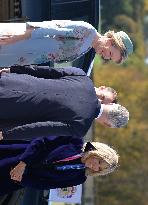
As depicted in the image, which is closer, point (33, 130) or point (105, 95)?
point (33, 130)

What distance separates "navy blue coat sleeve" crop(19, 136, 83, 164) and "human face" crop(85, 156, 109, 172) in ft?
0.52

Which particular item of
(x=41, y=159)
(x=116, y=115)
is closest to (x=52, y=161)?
(x=41, y=159)

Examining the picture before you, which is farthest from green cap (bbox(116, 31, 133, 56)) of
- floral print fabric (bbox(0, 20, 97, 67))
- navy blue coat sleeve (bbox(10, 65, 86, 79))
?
navy blue coat sleeve (bbox(10, 65, 86, 79))

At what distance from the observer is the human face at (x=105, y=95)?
12.3 ft

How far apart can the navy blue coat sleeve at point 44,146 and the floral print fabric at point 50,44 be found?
0.59m

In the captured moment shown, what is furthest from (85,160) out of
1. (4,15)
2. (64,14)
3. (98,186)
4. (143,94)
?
(143,94)

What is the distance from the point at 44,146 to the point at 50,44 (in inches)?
30.8

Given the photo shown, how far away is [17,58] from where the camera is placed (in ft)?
11.4

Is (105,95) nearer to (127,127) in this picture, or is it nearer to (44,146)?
(44,146)

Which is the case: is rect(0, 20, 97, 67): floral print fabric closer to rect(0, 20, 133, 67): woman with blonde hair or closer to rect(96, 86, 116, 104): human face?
rect(0, 20, 133, 67): woman with blonde hair

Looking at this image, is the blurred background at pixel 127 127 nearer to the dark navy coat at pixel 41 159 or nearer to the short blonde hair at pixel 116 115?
the dark navy coat at pixel 41 159

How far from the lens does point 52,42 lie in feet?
11.2

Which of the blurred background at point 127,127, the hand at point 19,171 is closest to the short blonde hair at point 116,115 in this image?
the hand at point 19,171

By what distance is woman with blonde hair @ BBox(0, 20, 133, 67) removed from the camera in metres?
3.33
